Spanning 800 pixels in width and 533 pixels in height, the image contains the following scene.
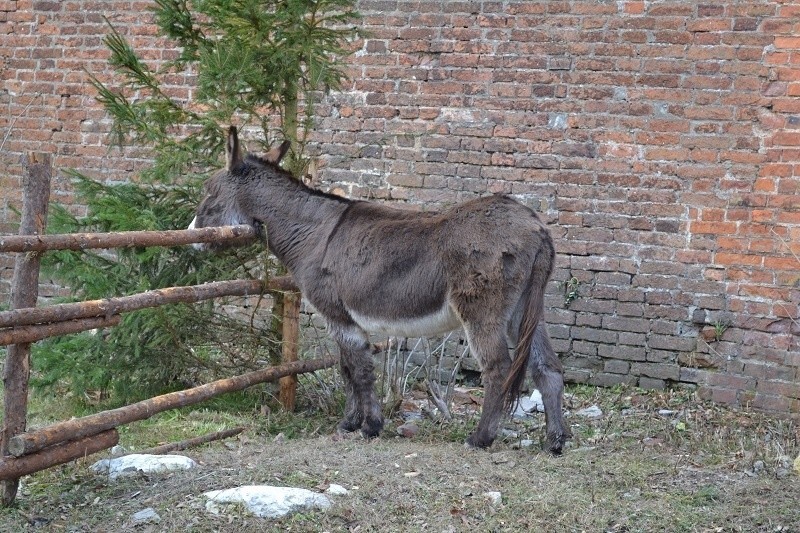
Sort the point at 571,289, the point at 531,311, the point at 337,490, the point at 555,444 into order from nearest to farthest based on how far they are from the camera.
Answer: the point at 337,490 < the point at 531,311 < the point at 555,444 < the point at 571,289

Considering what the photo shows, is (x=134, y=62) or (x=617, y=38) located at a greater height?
(x=617, y=38)

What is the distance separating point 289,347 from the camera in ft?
22.2

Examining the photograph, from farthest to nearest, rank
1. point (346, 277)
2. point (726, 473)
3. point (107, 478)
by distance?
1. point (346, 277)
2. point (726, 473)
3. point (107, 478)

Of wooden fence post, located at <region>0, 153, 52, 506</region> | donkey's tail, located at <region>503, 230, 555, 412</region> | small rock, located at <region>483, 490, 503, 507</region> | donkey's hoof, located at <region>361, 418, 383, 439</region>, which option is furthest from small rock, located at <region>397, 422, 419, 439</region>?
wooden fence post, located at <region>0, 153, 52, 506</region>

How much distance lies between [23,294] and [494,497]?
2.41m

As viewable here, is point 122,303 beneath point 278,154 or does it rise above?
beneath

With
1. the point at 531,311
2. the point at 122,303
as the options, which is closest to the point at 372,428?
the point at 531,311

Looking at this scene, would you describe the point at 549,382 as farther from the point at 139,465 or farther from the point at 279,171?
the point at 139,465

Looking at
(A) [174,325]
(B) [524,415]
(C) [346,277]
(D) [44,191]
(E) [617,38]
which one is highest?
(E) [617,38]

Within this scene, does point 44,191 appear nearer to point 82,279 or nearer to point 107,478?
point 107,478

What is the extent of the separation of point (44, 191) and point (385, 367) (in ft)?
9.87

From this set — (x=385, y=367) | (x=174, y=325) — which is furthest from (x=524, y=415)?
(x=174, y=325)

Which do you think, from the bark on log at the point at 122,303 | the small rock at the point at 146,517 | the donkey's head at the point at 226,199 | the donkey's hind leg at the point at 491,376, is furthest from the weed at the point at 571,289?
the small rock at the point at 146,517

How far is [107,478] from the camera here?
15.7ft
